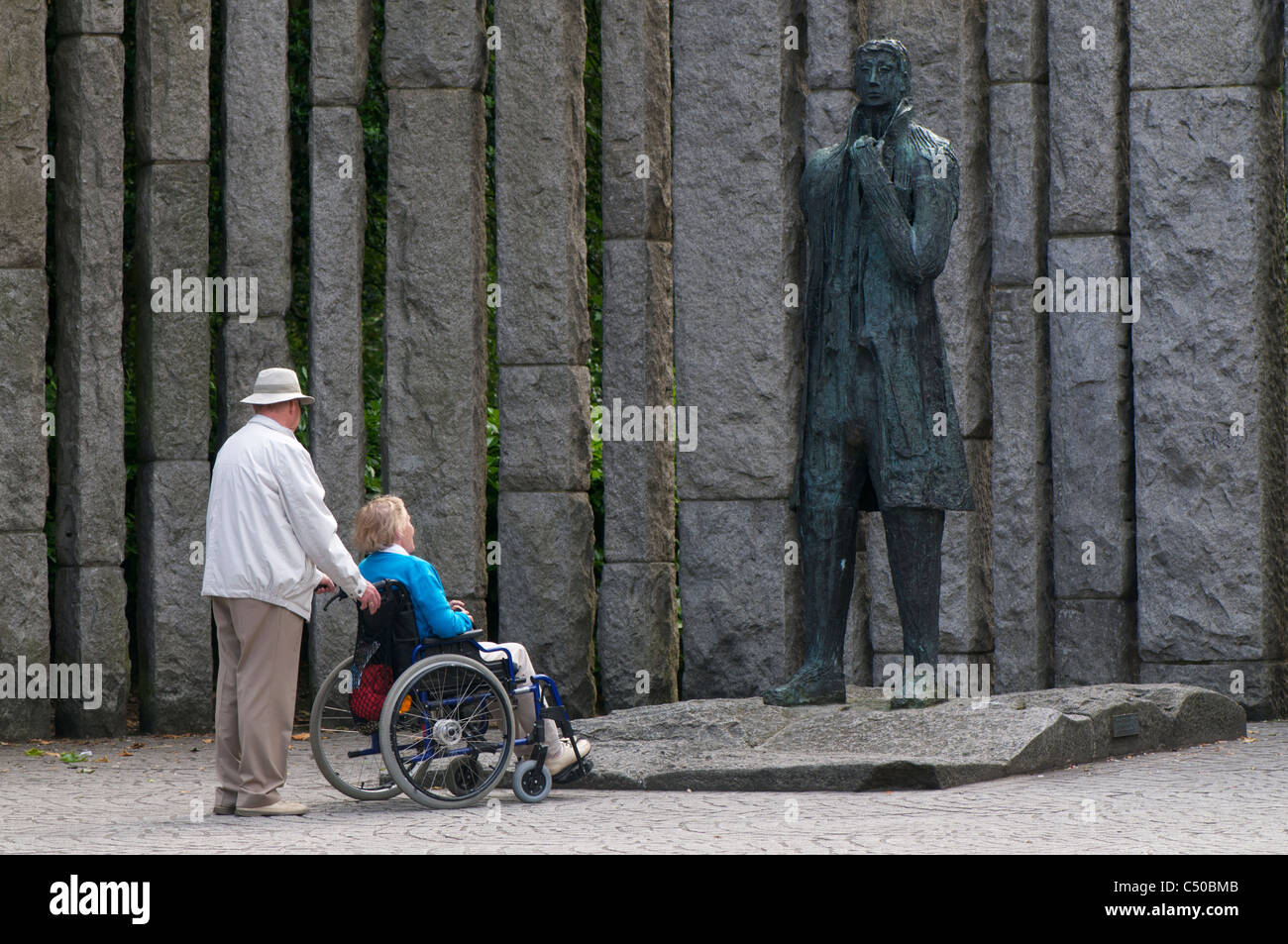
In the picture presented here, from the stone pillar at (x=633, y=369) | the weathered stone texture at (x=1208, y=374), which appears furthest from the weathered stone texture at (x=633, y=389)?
the weathered stone texture at (x=1208, y=374)

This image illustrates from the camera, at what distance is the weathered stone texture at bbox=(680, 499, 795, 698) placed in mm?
10070

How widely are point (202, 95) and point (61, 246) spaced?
119cm

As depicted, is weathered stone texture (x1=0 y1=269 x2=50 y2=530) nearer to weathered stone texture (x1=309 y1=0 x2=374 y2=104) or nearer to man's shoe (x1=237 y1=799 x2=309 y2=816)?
weathered stone texture (x1=309 y1=0 x2=374 y2=104)

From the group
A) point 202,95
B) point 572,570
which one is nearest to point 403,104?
point 202,95

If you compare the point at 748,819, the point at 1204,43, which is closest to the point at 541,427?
the point at 1204,43

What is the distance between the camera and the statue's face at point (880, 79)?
762 centimetres

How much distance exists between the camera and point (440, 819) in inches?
249

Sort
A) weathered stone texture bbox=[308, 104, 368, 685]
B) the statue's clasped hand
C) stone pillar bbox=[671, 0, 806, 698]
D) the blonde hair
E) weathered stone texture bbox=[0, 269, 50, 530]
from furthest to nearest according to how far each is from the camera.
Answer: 1. weathered stone texture bbox=[308, 104, 368, 685]
2. stone pillar bbox=[671, 0, 806, 698]
3. weathered stone texture bbox=[0, 269, 50, 530]
4. the statue's clasped hand
5. the blonde hair

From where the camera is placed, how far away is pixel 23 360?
396 inches

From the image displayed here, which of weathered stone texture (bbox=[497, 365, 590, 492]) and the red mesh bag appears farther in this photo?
weathered stone texture (bbox=[497, 365, 590, 492])

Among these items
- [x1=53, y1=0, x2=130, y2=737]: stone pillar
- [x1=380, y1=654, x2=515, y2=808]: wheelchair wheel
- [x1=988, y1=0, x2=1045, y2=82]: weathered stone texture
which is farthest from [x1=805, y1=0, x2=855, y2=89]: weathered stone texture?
[x1=380, y1=654, x2=515, y2=808]: wheelchair wheel

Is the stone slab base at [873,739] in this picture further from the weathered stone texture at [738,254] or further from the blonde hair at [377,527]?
the weathered stone texture at [738,254]

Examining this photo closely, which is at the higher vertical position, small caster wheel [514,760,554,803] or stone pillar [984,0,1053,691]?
stone pillar [984,0,1053,691]

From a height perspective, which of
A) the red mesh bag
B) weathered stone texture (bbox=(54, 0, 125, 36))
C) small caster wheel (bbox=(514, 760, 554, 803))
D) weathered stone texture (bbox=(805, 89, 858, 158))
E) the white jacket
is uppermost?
weathered stone texture (bbox=(54, 0, 125, 36))
